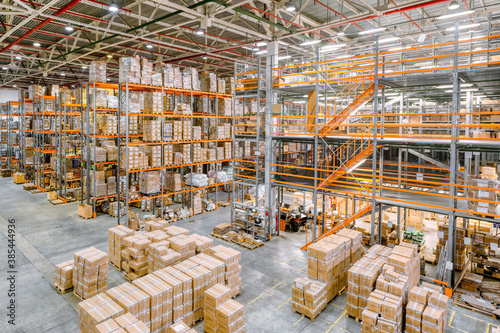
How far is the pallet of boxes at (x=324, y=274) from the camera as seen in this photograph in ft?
23.9

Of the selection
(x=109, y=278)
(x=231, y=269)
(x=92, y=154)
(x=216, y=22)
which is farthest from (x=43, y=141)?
(x=231, y=269)

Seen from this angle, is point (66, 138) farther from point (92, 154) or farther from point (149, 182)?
point (149, 182)

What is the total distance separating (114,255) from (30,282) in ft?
7.48

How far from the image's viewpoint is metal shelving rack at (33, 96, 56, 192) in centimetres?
1992

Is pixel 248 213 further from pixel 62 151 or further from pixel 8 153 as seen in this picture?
pixel 8 153

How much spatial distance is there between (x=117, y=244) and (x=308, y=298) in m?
6.20

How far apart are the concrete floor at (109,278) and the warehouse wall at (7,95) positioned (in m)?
27.7

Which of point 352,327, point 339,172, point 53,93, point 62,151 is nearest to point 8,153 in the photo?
point 53,93

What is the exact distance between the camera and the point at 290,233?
43.3ft

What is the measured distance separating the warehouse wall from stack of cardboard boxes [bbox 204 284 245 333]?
4161 centimetres

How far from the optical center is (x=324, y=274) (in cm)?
782

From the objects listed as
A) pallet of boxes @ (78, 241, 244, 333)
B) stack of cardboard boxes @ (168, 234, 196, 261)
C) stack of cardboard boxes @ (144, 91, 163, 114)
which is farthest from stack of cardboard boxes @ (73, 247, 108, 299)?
stack of cardboard boxes @ (144, 91, 163, 114)

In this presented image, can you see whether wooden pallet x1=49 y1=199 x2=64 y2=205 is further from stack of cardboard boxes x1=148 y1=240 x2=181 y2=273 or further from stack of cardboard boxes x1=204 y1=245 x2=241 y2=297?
stack of cardboard boxes x1=204 y1=245 x2=241 y2=297

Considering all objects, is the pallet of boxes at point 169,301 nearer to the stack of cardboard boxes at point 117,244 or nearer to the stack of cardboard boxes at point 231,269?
the stack of cardboard boxes at point 231,269
